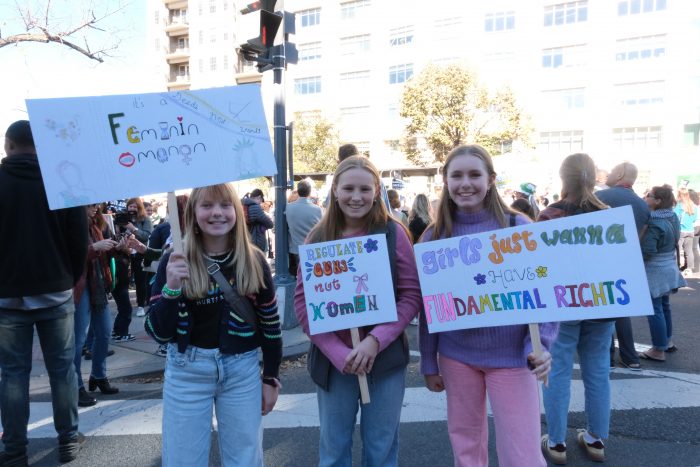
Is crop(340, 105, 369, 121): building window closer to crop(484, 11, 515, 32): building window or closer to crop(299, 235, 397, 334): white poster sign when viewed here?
crop(484, 11, 515, 32): building window

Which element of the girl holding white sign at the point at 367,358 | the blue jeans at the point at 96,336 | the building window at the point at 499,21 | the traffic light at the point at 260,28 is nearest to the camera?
the girl holding white sign at the point at 367,358

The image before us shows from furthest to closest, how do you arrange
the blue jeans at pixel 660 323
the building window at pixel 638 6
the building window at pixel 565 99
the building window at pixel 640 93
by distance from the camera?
the building window at pixel 565 99 → the building window at pixel 640 93 → the building window at pixel 638 6 → the blue jeans at pixel 660 323

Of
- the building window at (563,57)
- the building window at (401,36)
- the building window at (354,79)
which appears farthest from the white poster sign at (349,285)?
the building window at (354,79)

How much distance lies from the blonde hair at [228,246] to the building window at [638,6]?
39.4m

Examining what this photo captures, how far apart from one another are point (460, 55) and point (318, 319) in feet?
127

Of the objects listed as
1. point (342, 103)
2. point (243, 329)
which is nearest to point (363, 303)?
point (243, 329)

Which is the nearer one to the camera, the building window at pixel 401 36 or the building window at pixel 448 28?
the building window at pixel 448 28

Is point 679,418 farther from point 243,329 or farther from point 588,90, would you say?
point 588,90

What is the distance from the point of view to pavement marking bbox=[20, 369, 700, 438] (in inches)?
145

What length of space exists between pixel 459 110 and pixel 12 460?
98.6 feet

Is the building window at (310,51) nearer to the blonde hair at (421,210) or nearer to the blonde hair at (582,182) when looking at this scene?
the blonde hair at (421,210)

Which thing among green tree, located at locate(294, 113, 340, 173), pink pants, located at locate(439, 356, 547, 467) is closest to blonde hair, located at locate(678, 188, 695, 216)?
pink pants, located at locate(439, 356, 547, 467)

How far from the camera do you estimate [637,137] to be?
33.3m

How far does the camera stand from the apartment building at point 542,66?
32.2 m
